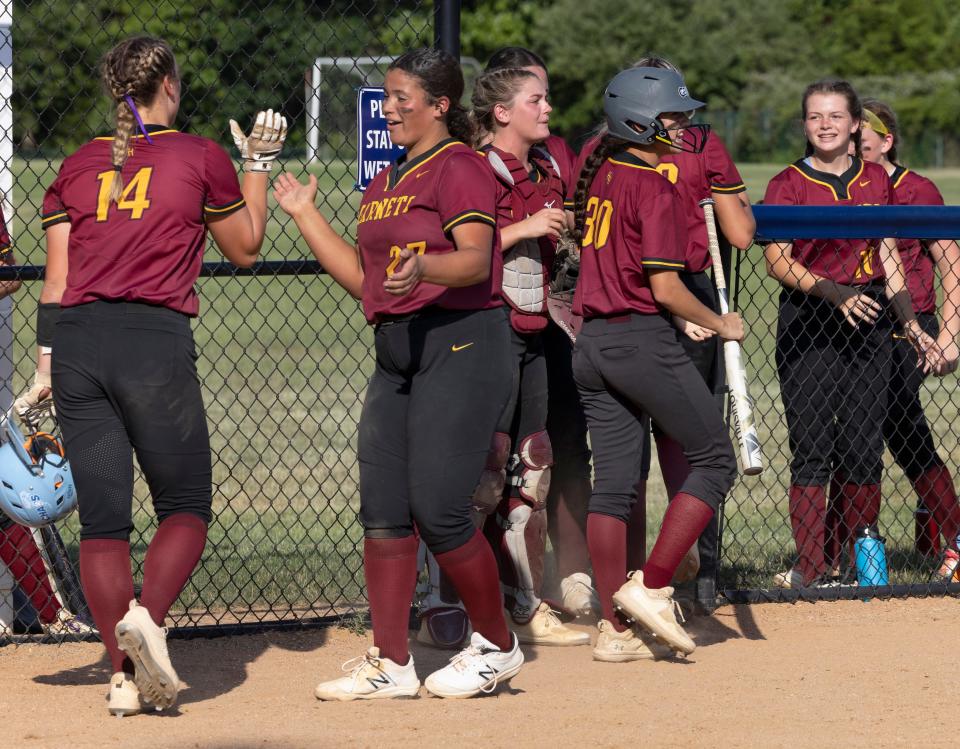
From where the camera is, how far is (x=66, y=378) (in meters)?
4.10

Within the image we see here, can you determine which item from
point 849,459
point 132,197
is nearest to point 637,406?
point 849,459

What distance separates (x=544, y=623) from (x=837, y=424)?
1.58 meters

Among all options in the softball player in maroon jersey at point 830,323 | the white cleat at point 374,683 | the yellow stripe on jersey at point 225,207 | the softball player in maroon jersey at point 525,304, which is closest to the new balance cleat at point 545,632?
the softball player in maroon jersey at point 525,304

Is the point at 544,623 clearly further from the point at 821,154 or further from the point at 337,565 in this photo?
the point at 821,154

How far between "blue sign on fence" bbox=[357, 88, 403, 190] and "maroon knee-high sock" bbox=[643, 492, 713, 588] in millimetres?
1634

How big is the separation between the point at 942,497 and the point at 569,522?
1776mm

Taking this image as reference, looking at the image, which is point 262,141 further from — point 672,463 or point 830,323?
point 830,323

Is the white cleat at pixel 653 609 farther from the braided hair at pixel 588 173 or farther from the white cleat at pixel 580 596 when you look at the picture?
the braided hair at pixel 588 173

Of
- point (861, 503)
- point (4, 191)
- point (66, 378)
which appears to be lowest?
point (861, 503)

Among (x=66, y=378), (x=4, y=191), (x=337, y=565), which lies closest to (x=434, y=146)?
(x=66, y=378)

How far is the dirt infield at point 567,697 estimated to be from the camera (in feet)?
13.4

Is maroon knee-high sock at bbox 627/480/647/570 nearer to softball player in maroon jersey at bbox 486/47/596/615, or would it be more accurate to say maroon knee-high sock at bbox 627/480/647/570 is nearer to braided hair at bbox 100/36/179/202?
softball player in maroon jersey at bbox 486/47/596/615

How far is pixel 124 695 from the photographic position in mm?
4188

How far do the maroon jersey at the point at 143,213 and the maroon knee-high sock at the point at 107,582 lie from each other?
2.37 feet
